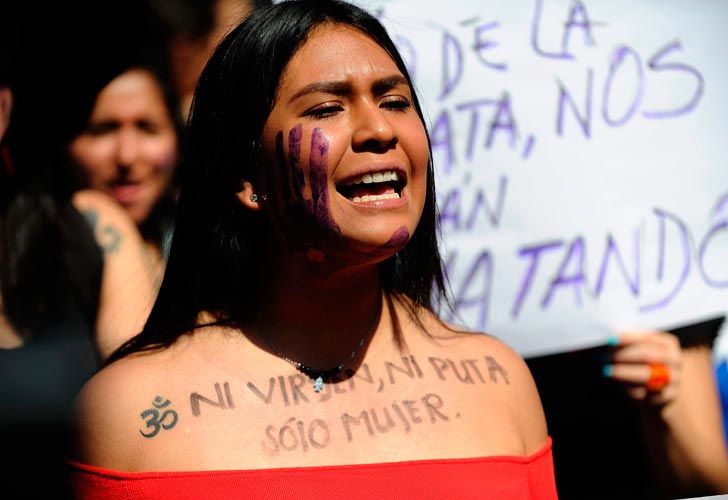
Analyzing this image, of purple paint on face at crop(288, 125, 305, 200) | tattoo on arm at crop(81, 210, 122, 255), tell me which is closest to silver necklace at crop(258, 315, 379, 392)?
purple paint on face at crop(288, 125, 305, 200)

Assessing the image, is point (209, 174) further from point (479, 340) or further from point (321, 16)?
point (479, 340)

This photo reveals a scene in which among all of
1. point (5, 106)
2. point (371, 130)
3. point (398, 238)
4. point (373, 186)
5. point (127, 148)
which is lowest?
point (398, 238)

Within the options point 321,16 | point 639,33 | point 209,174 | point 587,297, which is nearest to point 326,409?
point 209,174

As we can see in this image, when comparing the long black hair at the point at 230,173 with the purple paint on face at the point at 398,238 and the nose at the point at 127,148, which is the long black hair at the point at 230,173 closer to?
the purple paint on face at the point at 398,238

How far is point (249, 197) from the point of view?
73.8 inches

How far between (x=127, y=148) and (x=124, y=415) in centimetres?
130

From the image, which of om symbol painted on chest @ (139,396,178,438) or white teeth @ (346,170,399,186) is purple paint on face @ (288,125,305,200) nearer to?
white teeth @ (346,170,399,186)

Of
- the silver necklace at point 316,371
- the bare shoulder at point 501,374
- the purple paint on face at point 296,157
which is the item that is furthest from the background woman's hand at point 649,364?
the purple paint on face at point 296,157

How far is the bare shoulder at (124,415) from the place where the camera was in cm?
168

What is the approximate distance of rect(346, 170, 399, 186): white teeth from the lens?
1.73 m

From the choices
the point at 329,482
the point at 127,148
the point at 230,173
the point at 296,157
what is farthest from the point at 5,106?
the point at 329,482

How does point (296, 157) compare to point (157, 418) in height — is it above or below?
above

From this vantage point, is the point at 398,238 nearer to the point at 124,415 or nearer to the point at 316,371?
the point at 316,371

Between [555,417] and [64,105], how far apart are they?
1.88m
